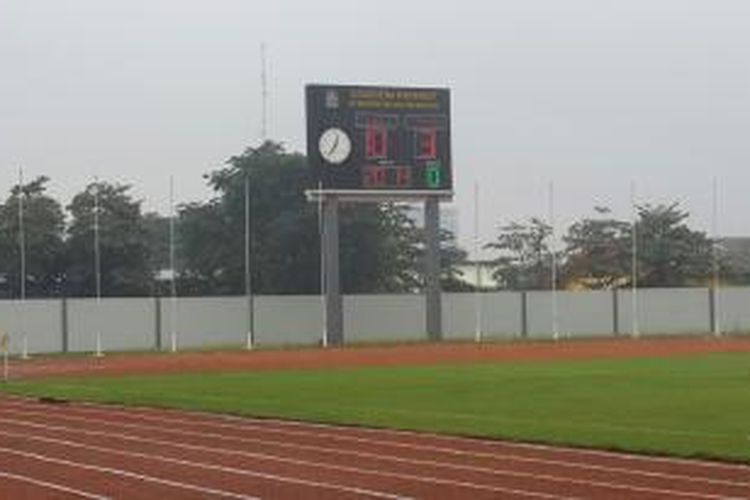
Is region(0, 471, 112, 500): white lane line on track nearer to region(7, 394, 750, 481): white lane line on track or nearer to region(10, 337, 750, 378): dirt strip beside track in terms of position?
region(7, 394, 750, 481): white lane line on track

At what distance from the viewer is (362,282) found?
69688 millimetres

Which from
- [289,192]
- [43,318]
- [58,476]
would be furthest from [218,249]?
[58,476]

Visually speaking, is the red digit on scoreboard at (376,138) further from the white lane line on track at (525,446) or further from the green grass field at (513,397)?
the white lane line on track at (525,446)

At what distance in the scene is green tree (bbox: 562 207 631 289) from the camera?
79500 millimetres

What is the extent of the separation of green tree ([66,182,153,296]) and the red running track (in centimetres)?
4296

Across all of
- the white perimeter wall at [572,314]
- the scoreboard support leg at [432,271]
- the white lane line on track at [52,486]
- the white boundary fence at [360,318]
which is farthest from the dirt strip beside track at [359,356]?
the white lane line on track at [52,486]

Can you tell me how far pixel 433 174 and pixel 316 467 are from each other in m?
38.9

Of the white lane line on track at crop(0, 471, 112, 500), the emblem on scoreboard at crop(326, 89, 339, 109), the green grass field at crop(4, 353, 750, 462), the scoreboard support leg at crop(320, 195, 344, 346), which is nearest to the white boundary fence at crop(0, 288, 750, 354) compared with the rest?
the scoreboard support leg at crop(320, 195, 344, 346)

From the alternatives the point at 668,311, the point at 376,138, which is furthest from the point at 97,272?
the point at 668,311

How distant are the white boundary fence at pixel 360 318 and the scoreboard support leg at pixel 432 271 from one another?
256 cm

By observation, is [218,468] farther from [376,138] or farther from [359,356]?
[376,138]

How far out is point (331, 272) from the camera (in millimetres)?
54438

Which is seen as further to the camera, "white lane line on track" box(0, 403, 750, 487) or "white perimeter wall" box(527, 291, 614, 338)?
"white perimeter wall" box(527, 291, 614, 338)

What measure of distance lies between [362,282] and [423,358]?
86.0ft
